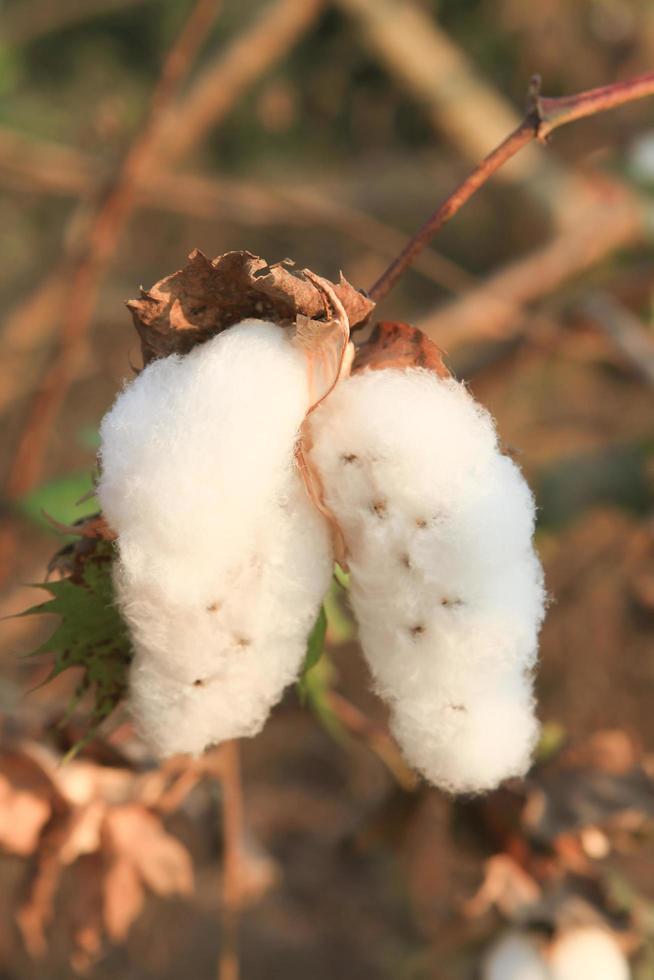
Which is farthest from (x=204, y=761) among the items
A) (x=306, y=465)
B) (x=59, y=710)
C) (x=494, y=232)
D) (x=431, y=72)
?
(x=494, y=232)

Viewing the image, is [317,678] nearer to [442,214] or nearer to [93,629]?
[93,629]

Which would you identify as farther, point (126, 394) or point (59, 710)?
point (59, 710)

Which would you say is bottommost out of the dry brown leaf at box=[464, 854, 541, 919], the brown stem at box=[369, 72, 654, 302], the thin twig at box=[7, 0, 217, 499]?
the dry brown leaf at box=[464, 854, 541, 919]

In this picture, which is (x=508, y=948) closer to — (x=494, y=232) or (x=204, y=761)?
(x=204, y=761)

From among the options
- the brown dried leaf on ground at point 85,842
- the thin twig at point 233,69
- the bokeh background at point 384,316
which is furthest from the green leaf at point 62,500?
the thin twig at point 233,69

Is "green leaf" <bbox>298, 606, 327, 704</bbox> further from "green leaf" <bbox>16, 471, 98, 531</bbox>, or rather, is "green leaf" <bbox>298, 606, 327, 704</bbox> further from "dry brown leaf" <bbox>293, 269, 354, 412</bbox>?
"green leaf" <bbox>16, 471, 98, 531</bbox>

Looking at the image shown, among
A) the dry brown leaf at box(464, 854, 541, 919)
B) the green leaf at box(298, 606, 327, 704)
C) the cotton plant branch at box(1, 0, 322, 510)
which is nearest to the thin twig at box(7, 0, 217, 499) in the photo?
the cotton plant branch at box(1, 0, 322, 510)
